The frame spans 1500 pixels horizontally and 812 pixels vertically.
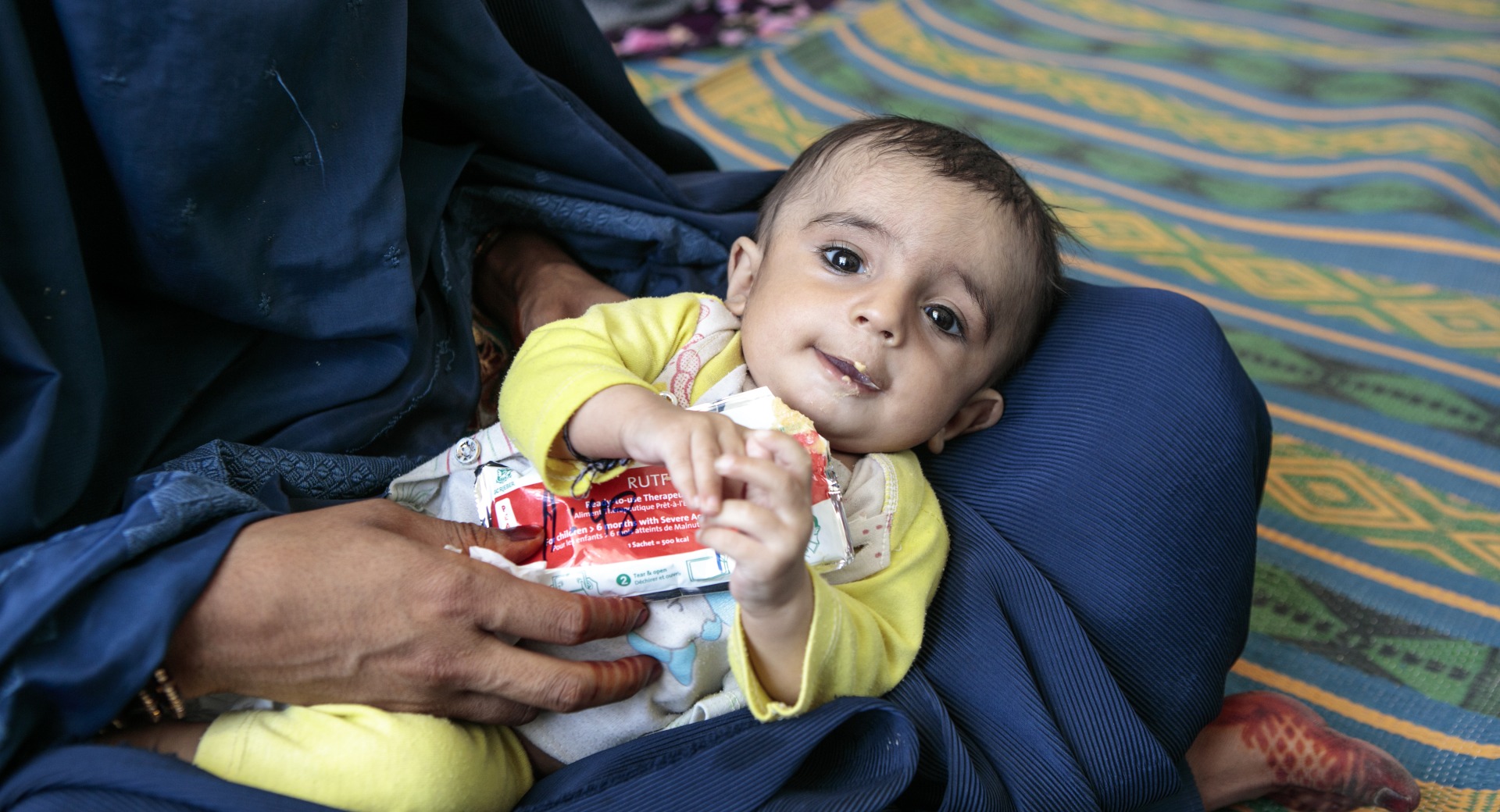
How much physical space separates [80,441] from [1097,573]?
1.02m

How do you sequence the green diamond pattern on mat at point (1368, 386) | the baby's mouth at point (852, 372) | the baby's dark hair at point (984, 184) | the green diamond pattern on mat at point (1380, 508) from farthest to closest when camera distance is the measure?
the green diamond pattern on mat at point (1368, 386), the green diamond pattern on mat at point (1380, 508), the baby's dark hair at point (984, 184), the baby's mouth at point (852, 372)

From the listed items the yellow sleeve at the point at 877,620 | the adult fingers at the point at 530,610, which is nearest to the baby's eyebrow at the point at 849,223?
the yellow sleeve at the point at 877,620

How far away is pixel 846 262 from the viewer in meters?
1.19

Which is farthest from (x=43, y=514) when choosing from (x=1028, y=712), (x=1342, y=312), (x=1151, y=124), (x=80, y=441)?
(x=1151, y=124)

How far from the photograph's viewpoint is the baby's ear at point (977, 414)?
130cm

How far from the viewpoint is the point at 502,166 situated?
1.46m

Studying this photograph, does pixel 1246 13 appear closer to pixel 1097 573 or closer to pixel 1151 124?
pixel 1151 124

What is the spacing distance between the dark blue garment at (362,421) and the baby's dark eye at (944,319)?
0.55 feet

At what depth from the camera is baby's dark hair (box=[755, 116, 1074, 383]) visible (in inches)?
48.9

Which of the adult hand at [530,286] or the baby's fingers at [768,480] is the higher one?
the baby's fingers at [768,480]

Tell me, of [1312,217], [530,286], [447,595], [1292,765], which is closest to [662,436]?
[447,595]

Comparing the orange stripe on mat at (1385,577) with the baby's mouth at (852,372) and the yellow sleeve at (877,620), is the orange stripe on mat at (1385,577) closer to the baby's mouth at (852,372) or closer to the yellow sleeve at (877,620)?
the yellow sleeve at (877,620)

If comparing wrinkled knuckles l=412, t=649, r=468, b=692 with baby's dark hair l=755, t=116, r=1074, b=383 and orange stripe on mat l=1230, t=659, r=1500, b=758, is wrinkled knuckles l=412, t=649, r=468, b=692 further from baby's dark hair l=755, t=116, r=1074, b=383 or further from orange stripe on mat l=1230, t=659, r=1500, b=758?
orange stripe on mat l=1230, t=659, r=1500, b=758

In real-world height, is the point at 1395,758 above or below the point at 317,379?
below
